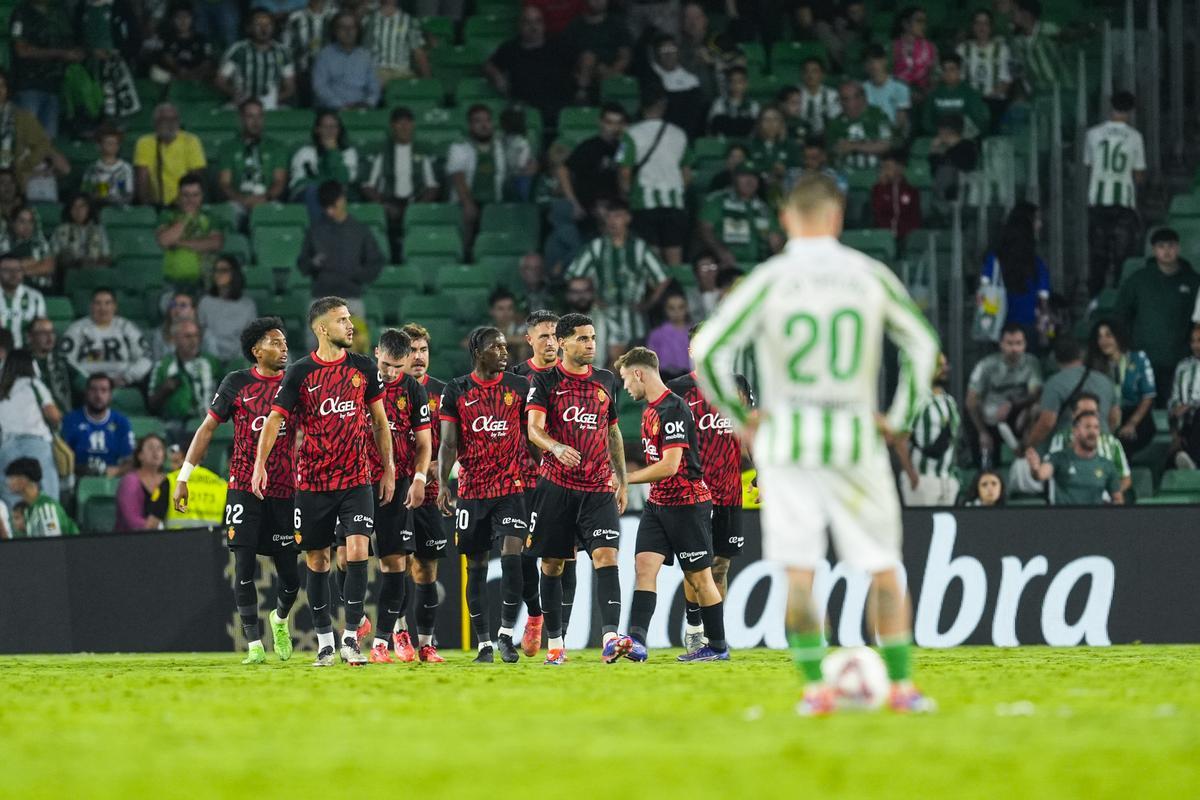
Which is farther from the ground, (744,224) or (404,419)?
(744,224)

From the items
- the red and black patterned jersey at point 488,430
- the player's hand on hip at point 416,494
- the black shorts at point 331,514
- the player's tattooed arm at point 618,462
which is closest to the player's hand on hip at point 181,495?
the black shorts at point 331,514

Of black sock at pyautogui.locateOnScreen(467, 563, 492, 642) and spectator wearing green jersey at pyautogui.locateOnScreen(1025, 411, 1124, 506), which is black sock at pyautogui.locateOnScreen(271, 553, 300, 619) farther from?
spectator wearing green jersey at pyautogui.locateOnScreen(1025, 411, 1124, 506)

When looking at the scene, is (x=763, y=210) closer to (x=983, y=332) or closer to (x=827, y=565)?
(x=983, y=332)

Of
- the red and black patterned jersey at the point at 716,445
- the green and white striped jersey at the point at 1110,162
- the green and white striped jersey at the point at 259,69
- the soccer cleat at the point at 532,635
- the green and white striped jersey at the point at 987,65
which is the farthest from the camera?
the green and white striped jersey at the point at 259,69

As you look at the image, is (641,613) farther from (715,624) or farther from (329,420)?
(329,420)

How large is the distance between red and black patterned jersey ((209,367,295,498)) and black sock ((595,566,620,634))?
2.51 metres

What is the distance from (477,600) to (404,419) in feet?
4.57

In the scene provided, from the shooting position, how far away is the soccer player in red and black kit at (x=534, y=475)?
1352cm

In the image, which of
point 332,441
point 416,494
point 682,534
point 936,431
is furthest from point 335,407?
point 936,431

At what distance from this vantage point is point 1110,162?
21.1m

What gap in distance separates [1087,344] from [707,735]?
13.8 m

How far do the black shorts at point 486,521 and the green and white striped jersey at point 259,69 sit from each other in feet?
34.7

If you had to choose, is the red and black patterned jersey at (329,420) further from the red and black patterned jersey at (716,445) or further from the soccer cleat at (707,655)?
the soccer cleat at (707,655)

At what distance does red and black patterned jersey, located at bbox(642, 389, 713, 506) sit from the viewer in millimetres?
13078
